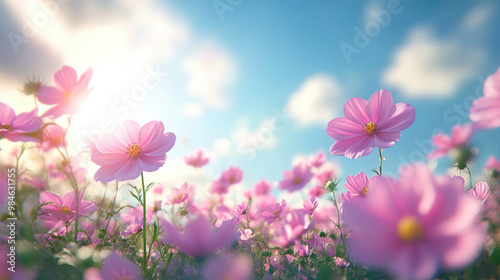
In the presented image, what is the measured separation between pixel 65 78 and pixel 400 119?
1216 mm

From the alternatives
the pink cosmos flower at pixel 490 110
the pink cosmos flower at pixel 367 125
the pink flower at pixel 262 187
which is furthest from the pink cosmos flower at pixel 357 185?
the pink flower at pixel 262 187

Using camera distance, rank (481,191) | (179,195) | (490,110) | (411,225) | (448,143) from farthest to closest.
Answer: (179,195)
(448,143)
(481,191)
(490,110)
(411,225)

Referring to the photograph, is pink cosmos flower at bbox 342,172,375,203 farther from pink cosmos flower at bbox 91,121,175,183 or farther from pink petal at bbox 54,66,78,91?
pink petal at bbox 54,66,78,91

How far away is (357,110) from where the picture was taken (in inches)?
40.0

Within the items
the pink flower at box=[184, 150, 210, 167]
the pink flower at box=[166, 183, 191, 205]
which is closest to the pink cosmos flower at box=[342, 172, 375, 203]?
the pink flower at box=[166, 183, 191, 205]

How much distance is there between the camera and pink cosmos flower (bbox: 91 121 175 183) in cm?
93

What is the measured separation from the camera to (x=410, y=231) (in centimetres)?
39

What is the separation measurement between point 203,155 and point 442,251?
8.12 ft

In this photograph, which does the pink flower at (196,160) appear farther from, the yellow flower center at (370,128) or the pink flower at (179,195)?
the yellow flower center at (370,128)

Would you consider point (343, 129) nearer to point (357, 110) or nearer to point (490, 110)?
point (357, 110)

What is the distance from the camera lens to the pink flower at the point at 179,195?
1654 millimetres

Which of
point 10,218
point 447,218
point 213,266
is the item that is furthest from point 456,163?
point 10,218

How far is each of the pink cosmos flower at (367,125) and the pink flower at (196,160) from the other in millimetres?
1830

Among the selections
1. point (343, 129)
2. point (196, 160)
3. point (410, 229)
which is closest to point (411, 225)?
point (410, 229)
